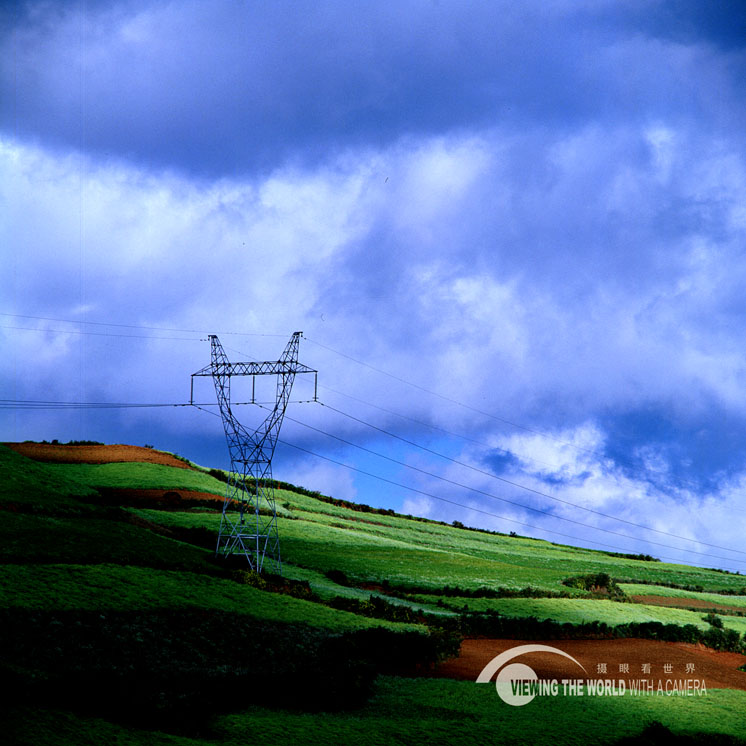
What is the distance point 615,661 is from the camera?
38969 mm

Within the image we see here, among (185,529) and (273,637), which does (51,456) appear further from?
(273,637)

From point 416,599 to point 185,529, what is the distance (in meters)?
19.7

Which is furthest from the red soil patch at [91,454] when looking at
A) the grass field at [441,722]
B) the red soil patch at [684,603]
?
the grass field at [441,722]

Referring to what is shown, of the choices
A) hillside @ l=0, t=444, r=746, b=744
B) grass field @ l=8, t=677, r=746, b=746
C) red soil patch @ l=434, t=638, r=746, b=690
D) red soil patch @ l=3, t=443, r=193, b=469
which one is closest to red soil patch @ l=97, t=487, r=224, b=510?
hillside @ l=0, t=444, r=746, b=744

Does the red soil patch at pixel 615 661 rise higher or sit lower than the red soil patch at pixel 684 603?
lower

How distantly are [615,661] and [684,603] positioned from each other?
106ft

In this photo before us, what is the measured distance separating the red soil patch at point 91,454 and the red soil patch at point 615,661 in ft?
198

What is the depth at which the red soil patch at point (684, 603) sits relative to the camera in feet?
215

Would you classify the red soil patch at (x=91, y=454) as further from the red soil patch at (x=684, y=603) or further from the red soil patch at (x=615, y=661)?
the red soil patch at (x=615, y=661)

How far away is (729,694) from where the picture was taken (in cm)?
3388

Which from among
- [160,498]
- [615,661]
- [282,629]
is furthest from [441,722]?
[160,498]

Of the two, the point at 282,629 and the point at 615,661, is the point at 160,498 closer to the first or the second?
the point at 282,629

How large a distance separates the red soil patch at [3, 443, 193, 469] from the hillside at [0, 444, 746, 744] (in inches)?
601

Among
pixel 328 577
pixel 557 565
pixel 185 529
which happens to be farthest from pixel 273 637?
pixel 557 565
